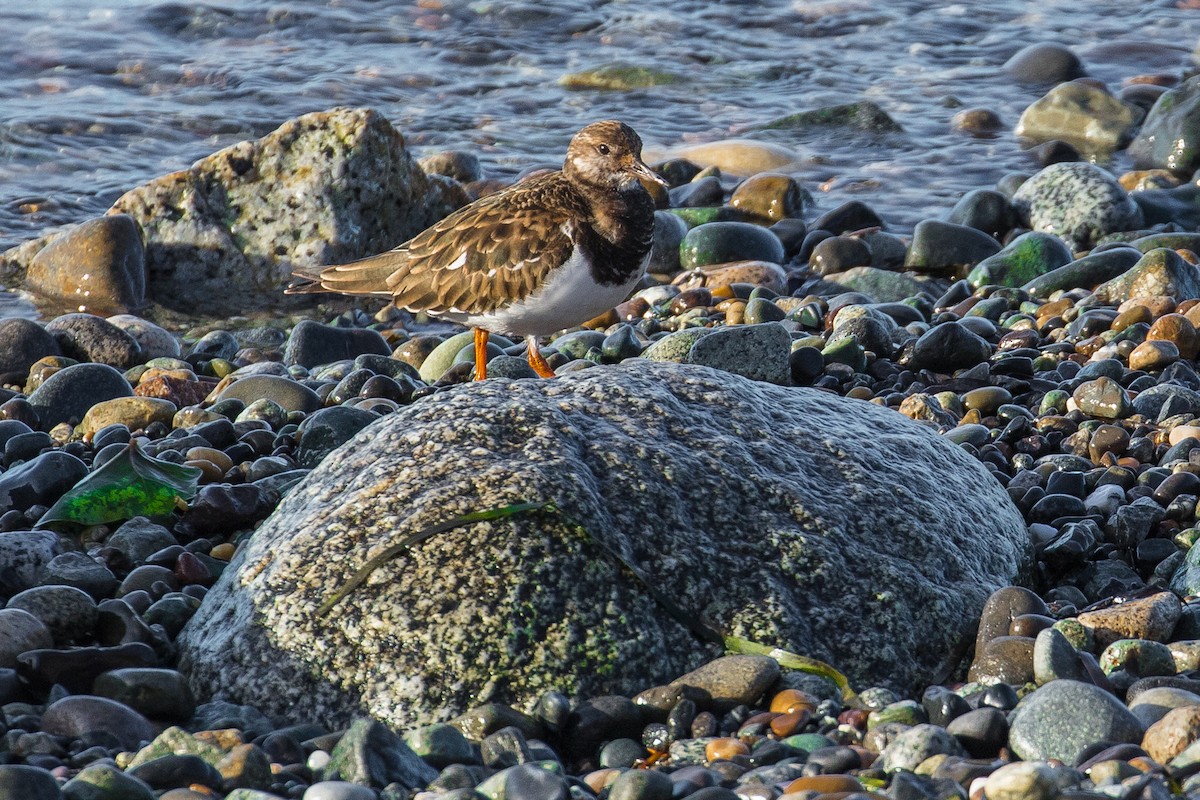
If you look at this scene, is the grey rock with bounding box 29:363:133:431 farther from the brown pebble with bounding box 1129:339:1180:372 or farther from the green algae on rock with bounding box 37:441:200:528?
the brown pebble with bounding box 1129:339:1180:372

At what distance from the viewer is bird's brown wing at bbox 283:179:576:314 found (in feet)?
17.7

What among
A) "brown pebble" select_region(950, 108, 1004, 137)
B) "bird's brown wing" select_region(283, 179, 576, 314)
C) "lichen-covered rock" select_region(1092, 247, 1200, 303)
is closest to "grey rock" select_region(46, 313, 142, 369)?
"bird's brown wing" select_region(283, 179, 576, 314)

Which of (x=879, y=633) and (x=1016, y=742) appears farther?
(x=879, y=633)

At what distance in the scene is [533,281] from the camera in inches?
212

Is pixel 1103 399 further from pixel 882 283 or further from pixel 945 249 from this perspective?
pixel 945 249

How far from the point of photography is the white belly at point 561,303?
211 inches

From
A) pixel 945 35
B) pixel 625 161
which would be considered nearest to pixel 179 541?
pixel 625 161

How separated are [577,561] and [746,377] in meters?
2.19

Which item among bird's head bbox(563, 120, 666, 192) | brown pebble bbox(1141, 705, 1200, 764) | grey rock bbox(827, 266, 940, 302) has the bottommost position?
grey rock bbox(827, 266, 940, 302)

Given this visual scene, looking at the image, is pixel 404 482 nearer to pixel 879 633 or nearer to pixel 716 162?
pixel 879 633

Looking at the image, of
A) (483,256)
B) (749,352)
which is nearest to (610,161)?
(483,256)

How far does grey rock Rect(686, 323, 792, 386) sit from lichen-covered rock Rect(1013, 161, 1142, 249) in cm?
354

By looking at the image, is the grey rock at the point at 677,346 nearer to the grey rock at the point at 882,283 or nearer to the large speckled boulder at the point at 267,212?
the grey rock at the point at 882,283

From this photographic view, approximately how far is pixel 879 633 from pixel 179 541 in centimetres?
257
